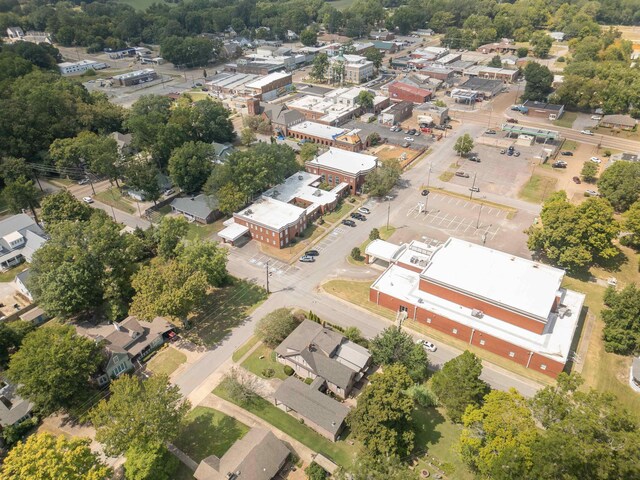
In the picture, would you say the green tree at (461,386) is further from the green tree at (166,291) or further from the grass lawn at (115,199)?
the grass lawn at (115,199)

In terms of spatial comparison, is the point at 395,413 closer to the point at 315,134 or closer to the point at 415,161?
the point at 415,161

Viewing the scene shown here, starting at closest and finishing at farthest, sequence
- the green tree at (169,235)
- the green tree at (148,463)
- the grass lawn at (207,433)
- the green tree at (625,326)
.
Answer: the green tree at (148,463) < the grass lawn at (207,433) < the green tree at (625,326) < the green tree at (169,235)

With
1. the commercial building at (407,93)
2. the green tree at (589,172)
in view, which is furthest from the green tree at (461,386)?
the commercial building at (407,93)

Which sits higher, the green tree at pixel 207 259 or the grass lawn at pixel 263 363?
the green tree at pixel 207 259

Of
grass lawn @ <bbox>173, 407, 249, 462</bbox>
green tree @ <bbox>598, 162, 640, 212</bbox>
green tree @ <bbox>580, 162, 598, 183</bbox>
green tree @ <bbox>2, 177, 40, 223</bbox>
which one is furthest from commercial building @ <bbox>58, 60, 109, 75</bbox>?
green tree @ <bbox>598, 162, 640, 212</bbox>

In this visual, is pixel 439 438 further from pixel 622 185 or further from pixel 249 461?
pixel 622 185
